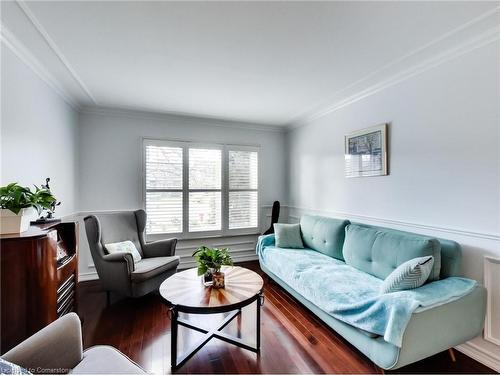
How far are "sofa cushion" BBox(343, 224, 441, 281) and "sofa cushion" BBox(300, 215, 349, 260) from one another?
14 cm

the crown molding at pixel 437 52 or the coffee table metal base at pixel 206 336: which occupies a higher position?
the crown molding at pixel 437 52

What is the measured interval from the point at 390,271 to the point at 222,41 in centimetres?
242

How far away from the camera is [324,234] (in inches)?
120

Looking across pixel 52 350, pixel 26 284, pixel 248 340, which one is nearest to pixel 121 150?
pixel 26 284

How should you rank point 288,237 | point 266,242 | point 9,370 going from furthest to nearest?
point 266,242
point 288,237
point 9,370

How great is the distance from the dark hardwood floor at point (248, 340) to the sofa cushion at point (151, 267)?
0.39m

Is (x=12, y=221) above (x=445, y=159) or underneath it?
underneath

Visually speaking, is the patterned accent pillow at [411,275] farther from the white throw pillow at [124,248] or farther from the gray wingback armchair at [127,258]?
the white throw pillow at [124,248]

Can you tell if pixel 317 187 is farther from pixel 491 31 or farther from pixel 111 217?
pixel 111 217

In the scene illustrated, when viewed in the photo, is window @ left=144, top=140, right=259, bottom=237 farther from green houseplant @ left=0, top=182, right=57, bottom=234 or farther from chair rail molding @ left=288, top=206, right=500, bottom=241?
green houseplant @ left=0, top=182, right=57, bottom=234

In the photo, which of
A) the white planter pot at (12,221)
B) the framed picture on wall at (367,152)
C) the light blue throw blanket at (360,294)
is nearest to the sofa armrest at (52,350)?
the white planter pot at (12,221)

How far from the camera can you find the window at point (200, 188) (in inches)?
150

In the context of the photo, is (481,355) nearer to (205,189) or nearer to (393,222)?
(393,222)

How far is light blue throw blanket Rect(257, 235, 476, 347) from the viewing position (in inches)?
60.2
